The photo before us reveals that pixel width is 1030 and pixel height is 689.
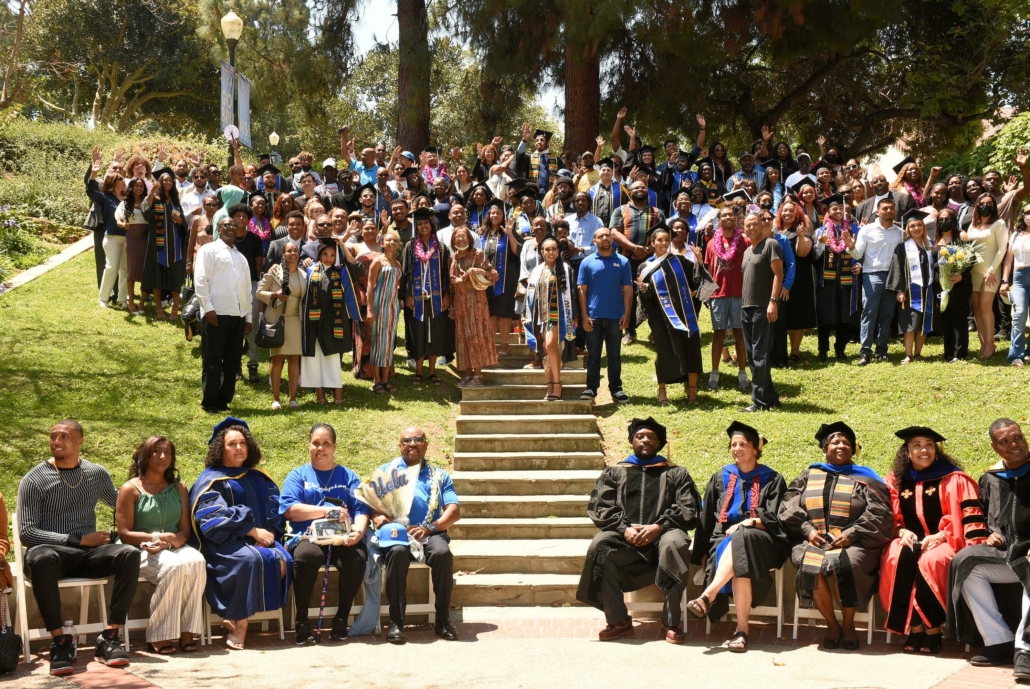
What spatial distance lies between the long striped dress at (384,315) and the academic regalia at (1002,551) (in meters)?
6.70

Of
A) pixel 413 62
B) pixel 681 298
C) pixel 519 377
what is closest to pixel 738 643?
pixel 681 298

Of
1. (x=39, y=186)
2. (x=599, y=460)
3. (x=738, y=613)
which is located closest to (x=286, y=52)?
(x=39, y=186)

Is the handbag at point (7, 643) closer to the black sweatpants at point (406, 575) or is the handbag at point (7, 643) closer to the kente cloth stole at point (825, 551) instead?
the black sweatpants at point (406, 575)

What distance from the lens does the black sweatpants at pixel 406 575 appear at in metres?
7.93

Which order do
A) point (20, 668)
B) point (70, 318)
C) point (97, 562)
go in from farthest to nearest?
point (70, 318) < point (97, 562) < point (20, 668)

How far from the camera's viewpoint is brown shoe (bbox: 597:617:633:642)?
784 centimetres

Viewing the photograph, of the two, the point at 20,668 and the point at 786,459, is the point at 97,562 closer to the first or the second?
the point at 20,668

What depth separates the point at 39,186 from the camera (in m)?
21.8

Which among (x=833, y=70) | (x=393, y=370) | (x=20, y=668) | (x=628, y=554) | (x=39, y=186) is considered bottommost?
(x=20, y=668)

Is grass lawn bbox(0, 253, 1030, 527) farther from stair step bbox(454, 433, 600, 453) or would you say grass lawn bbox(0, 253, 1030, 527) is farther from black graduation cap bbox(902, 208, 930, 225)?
black graduation cap bbox(902, 208, 930, 225)

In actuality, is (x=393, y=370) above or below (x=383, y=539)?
above

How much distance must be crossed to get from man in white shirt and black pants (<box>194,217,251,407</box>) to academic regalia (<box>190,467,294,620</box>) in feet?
12.5

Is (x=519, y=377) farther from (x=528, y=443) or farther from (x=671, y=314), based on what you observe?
(x=528, y=443)

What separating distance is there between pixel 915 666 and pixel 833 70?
18.0 metres
